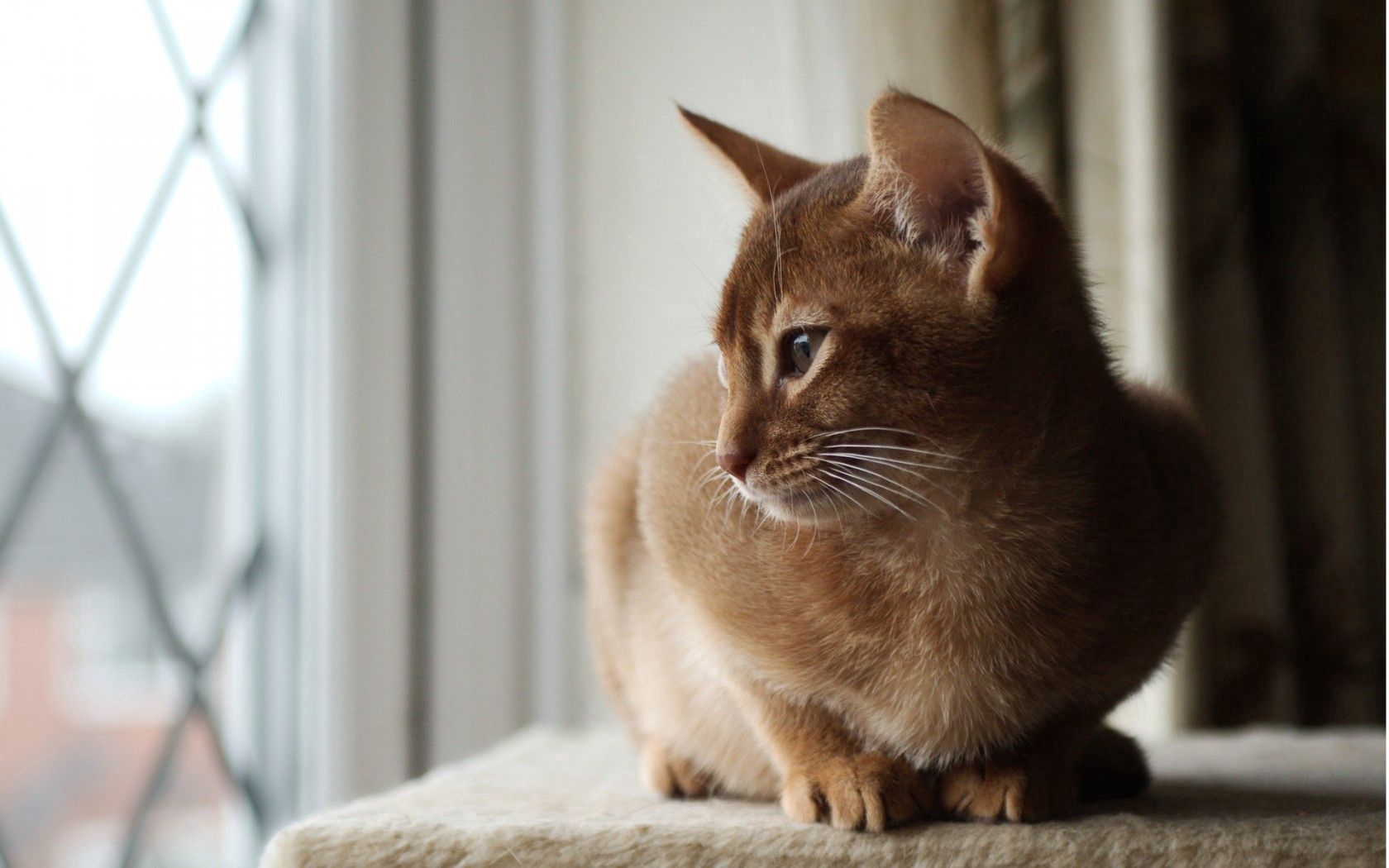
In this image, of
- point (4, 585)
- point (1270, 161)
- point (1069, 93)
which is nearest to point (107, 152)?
point (4, 585)

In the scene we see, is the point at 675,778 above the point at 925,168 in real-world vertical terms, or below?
below

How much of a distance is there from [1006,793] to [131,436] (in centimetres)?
82

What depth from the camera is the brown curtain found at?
141cm

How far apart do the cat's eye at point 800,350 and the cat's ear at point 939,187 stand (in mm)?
77

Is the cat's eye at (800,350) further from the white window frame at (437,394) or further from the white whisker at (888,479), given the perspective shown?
the white window frame at (437,394)

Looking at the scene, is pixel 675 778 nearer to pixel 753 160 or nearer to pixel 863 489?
pixel 863 489

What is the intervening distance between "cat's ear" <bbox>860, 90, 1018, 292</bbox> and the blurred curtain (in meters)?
0.66

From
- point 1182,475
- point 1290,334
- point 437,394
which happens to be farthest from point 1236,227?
point 437,394

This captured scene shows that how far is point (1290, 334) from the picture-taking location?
1456 mm

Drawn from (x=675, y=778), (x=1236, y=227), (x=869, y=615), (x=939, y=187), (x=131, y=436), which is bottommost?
(x=675, y=778)

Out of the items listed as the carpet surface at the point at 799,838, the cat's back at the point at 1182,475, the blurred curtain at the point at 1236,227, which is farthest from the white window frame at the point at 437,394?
the cat's back at the point at 1182,475

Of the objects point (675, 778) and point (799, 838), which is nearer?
point (799, 838)

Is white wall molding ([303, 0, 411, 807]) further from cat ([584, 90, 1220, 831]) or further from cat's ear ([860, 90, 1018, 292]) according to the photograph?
cat's ear ([860, 90, 1018, 292])

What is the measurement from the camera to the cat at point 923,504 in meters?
0.63
